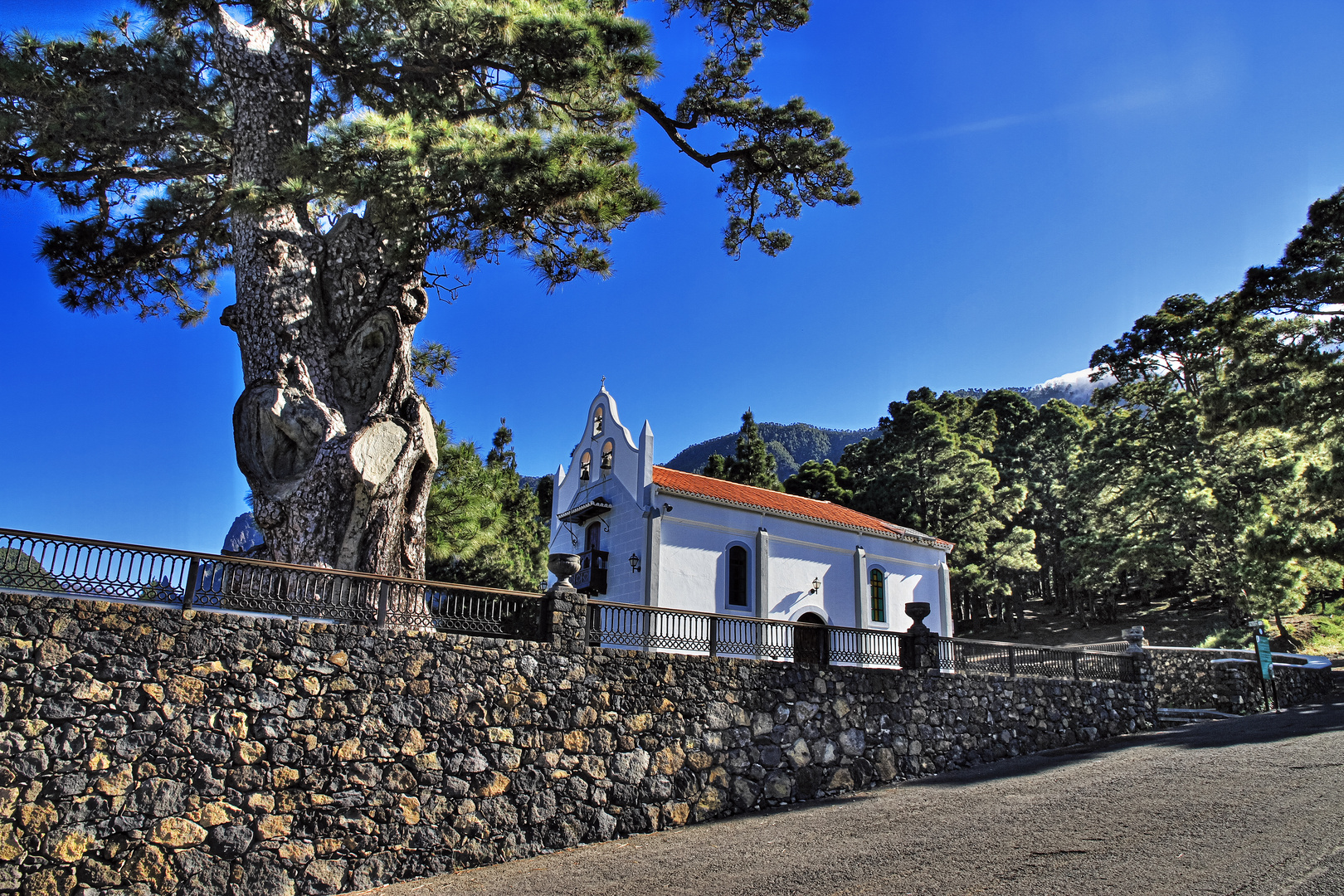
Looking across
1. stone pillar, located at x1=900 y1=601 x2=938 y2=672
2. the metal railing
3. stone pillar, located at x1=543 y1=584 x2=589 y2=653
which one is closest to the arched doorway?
the metal railing

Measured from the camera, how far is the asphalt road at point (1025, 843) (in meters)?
6.40

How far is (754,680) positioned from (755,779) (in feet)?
4.10

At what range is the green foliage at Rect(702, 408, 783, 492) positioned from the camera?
1726 inches

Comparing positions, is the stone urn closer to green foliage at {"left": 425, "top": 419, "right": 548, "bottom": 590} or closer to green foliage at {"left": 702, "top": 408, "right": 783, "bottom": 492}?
green foliage at {"left": 425, "top": 419, "right": 548, "bottom": 590}

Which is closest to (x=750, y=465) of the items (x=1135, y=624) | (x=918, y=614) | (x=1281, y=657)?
(x=1135, y=624)

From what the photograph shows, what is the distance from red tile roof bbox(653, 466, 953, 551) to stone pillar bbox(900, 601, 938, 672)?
324 inches

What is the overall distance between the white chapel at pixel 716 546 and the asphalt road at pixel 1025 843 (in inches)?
381

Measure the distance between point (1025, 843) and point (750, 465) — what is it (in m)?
37.1

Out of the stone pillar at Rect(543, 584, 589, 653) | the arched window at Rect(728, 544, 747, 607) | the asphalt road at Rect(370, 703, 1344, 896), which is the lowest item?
the asphalt road at Rect(370, 703, 1344, 896)

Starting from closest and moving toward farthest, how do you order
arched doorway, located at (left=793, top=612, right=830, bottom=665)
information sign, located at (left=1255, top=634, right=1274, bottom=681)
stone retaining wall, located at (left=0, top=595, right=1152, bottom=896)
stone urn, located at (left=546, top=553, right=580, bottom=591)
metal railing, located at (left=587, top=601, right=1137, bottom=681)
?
stone retaining wall, located at (left=0, top=595, right=1152, bottom=896), stone urn, located at (left=546, top=553, right=580, bottom=591), metal railing, located at (left=587, top=601, right=1137, bottom=681), arched doorway, located at (left=793, top=612, right=830, bottom=665), information sign, located at (left=1255, top=634, right=1274, bottom=681)

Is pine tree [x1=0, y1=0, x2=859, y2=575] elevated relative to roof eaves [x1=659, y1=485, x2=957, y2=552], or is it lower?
elevated

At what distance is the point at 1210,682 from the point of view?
17.8 metres

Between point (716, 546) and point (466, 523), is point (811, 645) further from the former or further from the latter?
point (716, 546)

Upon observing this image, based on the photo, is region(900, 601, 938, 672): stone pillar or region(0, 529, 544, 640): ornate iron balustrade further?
region(900, 601, 938, 672): stone pillar
